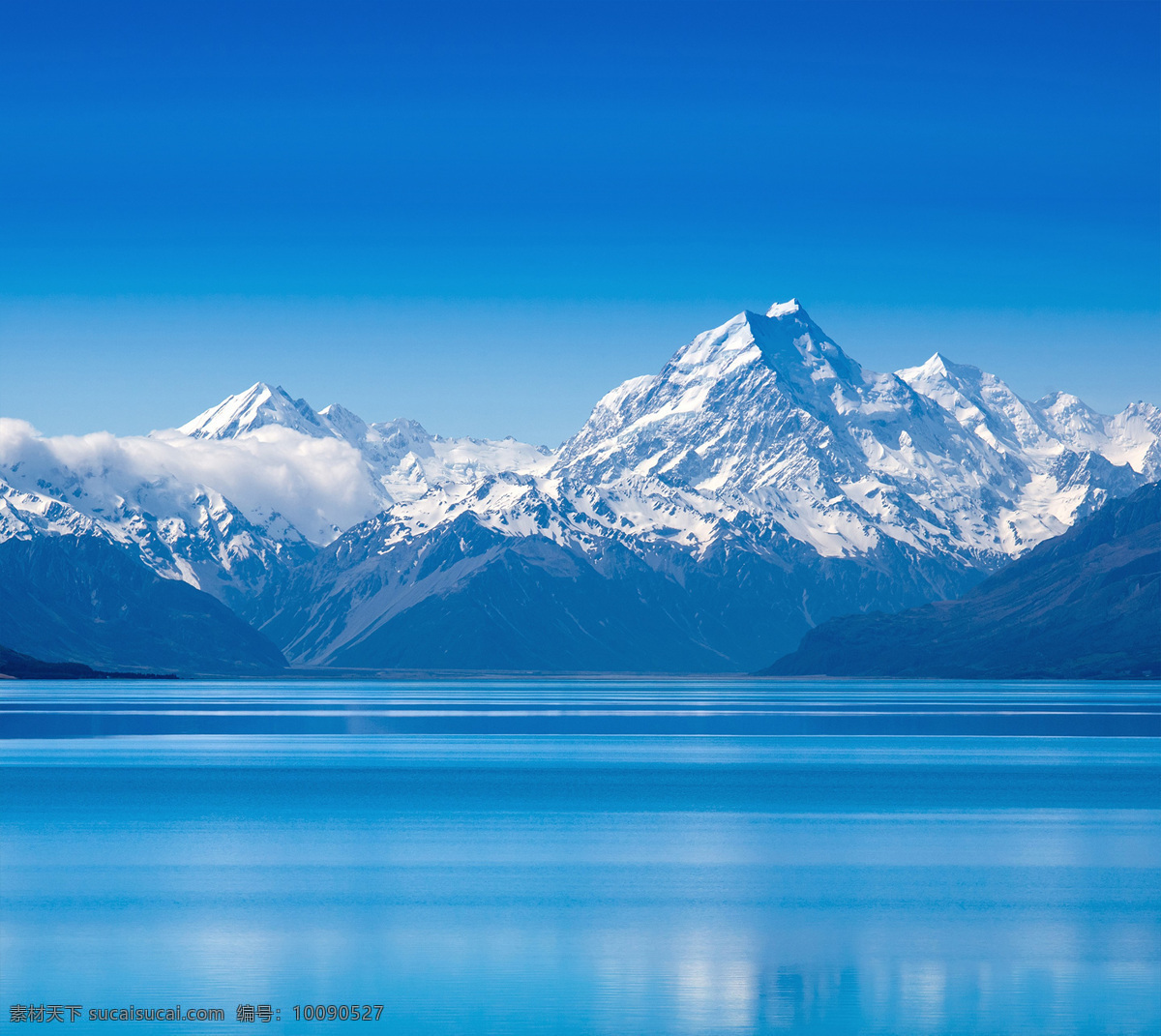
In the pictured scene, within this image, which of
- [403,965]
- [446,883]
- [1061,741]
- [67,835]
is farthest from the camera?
[1061,741]

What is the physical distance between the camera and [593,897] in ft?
209

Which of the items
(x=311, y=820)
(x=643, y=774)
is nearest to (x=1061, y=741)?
(x=643, y=774)

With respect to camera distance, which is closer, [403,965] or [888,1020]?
[888,1020]

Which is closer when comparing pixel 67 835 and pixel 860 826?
pixel 67 835

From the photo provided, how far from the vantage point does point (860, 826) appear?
88.9m

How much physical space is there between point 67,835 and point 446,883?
2499cm

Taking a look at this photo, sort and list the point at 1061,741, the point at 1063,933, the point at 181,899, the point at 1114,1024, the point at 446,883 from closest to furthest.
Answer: the point at 1114,1024
the point at 1063,933
the point at 181,899
the point at 446,883
the point at 1061,741

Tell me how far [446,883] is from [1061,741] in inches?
4428

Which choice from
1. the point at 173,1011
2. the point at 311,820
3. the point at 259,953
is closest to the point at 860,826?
the point at 311,820

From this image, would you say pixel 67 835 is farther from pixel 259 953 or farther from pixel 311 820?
pixel 259 953

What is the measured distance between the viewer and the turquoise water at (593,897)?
150ft

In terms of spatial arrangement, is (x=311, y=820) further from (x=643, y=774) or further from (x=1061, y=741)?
(x=1061, y=741)

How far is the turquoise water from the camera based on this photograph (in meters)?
45.8

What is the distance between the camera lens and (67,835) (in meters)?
82.6
